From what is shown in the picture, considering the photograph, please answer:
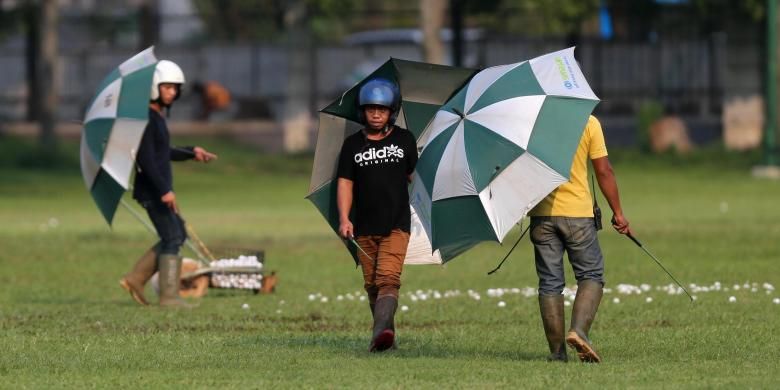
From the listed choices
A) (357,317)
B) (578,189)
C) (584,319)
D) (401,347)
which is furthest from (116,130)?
(584,319)

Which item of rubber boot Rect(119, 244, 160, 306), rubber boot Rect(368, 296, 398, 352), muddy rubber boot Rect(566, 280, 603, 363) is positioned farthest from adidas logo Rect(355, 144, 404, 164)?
rubber boot Rect(119, 244, 160, 306)

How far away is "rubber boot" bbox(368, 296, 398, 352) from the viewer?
12.0 metres

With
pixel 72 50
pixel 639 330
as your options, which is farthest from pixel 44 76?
pixel 639 330

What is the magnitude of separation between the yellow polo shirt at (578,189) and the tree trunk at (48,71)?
104 ft

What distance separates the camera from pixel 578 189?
1166 centimetres

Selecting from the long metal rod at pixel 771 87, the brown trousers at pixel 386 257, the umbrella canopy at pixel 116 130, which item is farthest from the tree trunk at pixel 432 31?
the brown trousers at pixel 386 257

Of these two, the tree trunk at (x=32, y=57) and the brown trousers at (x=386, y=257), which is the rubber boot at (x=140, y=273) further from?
the tree trunk at (x=32, y=57)

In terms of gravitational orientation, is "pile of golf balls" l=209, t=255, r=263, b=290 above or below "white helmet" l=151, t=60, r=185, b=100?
below

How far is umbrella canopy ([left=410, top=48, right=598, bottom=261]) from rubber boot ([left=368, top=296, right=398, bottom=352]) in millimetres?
477

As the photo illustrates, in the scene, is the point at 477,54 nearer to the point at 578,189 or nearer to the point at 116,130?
the point at 116,130

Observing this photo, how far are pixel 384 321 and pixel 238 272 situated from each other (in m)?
5.24

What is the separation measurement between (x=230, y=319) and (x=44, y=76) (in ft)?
94.2

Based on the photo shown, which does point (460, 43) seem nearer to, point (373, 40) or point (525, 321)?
point (373, 40)

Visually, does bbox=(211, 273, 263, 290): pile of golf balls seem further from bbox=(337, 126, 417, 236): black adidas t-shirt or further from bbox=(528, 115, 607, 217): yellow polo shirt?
bbox=(528, 115, 607, 217): yellow polo shirt
